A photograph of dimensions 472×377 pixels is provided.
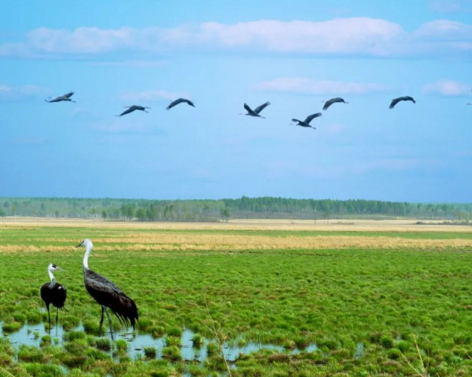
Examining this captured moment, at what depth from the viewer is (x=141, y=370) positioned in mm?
11969

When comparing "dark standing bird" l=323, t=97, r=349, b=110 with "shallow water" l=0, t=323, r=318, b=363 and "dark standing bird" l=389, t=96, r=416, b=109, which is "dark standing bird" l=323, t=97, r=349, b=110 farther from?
"shallow water" l=0, t=323, r=318, b=363

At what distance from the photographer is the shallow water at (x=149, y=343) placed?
13.6 m

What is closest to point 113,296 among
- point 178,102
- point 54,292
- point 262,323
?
point 54,292

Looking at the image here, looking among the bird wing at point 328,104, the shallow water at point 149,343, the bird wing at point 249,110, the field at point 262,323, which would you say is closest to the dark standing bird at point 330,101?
the bird wing at point 328,104

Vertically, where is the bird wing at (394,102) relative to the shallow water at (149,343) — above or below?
above

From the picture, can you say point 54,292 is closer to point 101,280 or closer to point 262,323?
point 101,280

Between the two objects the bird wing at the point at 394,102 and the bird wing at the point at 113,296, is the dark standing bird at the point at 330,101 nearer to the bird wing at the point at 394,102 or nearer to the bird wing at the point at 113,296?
the bird wing at the point at 394,102

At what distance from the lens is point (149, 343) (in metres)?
14.9

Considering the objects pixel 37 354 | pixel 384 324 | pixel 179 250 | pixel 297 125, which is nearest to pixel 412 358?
pixel 384 324

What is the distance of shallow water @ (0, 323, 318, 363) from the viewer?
13.6 m

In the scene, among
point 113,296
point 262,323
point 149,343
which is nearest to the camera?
point 113,296

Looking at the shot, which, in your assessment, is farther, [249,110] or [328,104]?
[328,104]

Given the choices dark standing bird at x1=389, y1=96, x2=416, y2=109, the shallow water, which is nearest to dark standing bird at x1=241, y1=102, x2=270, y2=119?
dark standing bird at x1=389, y1=96, x2=416, y2=109

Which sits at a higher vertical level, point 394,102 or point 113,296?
point 394,102
